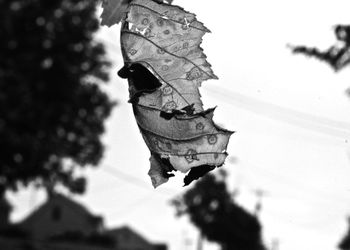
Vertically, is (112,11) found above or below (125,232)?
below

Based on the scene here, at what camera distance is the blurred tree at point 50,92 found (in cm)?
2577

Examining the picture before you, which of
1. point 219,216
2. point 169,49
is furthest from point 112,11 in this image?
point 219,216

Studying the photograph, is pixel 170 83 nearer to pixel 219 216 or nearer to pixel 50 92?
pixel 50 92

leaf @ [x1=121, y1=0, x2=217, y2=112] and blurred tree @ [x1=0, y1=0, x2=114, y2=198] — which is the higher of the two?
blurred tree @ [x1=0, y1=0, x2=114, y2=198]

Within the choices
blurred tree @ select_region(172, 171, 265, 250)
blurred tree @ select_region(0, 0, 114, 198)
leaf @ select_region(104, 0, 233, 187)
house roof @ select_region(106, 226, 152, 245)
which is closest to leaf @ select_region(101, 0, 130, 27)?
leaf @ select_region(104, 0, 233, 187)

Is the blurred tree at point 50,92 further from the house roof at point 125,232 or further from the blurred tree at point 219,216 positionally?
the house roof at point 125,232

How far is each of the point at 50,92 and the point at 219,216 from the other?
4853 centimetres

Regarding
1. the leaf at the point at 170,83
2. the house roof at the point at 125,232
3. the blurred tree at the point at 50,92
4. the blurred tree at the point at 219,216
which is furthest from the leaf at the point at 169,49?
the house roof at the point at 125,232

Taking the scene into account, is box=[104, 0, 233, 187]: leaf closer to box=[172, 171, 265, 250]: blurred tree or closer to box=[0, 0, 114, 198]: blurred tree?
box=[0, 0, 114, 198]: blurred tree

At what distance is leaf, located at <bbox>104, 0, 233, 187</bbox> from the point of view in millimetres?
857

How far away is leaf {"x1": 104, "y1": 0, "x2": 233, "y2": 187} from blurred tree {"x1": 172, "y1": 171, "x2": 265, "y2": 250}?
69377 mm

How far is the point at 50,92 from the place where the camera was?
90.4 feet

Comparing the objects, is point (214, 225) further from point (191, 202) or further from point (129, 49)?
point (129, 49)

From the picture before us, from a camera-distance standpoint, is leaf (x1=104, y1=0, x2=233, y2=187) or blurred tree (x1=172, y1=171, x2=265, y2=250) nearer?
leaf (x1=104, y1=0, x2=233, y2=187)
